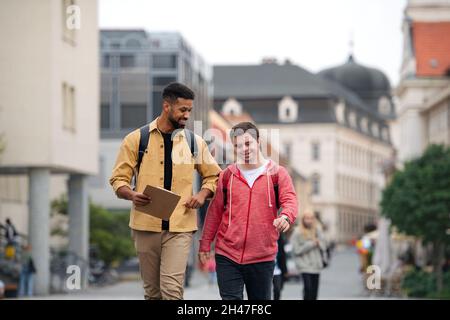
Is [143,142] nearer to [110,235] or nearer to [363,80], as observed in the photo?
[110,235]

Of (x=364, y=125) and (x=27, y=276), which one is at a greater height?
(x=364, y=125)

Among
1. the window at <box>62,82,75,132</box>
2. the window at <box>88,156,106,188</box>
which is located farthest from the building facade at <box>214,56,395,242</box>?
the window at <box>62,82,75,132</box>

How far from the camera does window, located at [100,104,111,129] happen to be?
221 ft

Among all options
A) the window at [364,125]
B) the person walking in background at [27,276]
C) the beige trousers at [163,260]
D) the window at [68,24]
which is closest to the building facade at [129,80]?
the window at [68,24]

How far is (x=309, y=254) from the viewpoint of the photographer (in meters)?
17.5

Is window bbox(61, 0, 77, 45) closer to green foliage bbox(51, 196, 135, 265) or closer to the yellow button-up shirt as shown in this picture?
green foliage bbox(51, 196, 135, 265)

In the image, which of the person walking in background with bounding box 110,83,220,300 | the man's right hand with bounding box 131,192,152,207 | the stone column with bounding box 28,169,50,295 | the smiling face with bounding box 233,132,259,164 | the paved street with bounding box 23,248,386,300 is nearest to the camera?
the man's right hand with bounding box 131,192,152,207

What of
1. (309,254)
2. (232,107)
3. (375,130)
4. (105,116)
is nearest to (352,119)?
(375,130)

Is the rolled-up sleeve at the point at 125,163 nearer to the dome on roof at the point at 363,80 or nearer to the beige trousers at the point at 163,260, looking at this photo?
the beige trousers at the point at 163,260

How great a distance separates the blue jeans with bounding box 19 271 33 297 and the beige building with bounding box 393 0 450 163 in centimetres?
5549

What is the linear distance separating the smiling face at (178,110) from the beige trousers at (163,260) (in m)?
0.76

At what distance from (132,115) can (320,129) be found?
95.2 metres

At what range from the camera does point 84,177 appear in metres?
42.7
